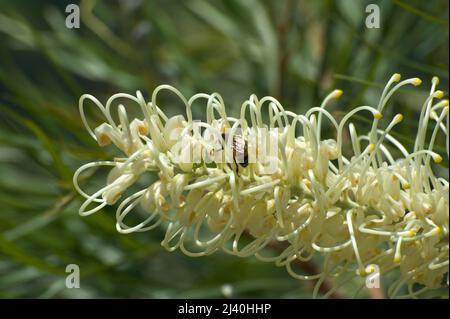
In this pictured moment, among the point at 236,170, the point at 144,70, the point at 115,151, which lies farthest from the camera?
the point at 144,70

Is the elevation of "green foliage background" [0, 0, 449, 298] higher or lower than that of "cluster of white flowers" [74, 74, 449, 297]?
higher

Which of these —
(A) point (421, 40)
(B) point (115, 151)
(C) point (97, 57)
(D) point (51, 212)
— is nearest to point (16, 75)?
(C) point (97, 57)

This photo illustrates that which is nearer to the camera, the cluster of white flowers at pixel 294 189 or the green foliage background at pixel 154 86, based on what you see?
the cluster of white flowers at pixel 294 189

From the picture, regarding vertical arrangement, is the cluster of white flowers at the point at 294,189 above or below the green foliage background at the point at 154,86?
below

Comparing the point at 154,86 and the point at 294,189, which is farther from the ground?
the point at 154,86

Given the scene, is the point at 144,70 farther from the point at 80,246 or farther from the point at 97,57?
the point at 80,246

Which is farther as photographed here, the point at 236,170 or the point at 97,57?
the point at 97,57

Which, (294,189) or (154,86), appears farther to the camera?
(154,86)

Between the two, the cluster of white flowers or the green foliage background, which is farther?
the green foliage background
